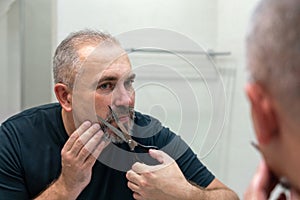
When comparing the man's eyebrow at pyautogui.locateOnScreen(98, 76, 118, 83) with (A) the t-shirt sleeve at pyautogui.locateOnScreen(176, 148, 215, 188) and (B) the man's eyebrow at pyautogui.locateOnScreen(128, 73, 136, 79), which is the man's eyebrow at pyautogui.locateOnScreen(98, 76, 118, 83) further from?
(A) the t-shirt sleeve at pyautogui.locateOnScreen(176, 148, 215, 188)

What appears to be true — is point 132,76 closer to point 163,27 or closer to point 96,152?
point 96,152

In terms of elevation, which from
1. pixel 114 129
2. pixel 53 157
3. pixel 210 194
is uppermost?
pixel 114 129

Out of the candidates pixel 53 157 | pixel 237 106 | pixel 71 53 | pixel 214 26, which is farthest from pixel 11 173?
pixel 214 26

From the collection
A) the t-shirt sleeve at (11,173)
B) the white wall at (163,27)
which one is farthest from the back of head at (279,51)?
the white wall at (163,27)

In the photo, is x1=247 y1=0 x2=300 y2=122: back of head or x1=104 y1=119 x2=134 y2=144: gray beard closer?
x1=247 y1=0 x2=300 y2=122: back of head

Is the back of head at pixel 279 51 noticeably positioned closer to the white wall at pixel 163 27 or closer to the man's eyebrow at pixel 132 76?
the man's eyebrow at pixel 132 76

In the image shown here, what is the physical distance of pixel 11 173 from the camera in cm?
104

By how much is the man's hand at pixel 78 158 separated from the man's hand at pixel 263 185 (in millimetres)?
491

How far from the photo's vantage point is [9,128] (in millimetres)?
1117

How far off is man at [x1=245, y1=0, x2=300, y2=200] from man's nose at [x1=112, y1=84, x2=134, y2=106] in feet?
1.91

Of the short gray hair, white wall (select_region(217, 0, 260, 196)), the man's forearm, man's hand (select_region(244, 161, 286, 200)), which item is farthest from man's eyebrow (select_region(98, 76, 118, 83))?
white wall (select_region(217, 0, 260, 196))

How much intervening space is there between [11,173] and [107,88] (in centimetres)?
33

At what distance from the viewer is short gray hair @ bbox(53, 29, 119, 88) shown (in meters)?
1.08

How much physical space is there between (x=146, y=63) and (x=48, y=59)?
47cm
